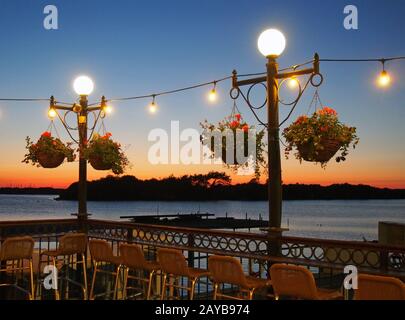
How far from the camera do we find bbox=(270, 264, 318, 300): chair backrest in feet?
13.5

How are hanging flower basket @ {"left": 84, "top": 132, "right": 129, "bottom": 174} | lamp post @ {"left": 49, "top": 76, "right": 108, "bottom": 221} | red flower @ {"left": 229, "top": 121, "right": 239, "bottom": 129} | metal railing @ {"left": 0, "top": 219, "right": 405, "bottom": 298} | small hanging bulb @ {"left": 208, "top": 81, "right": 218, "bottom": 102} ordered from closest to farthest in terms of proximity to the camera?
metal railing @ {"left": 0, "top": 219, "right": 405, "bottom": 298} → red flower @ {"left": 229, "top": 121, "right": 239, "bottom": 129} → small hanging bulb @ {"left": 208, "top": 81, "right": 218, "bottom": 102} → hanging flower basket @ {"left": 84, "top": 132, "right": 129, "bottom": 174} → lamp post @ {"left": 49, "top": 76, "right": 108, "bottom": 221}

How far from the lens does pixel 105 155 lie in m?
7.10

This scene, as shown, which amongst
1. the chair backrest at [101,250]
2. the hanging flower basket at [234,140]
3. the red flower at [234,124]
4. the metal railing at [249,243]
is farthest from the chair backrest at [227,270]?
the chair backrest at [101,250]

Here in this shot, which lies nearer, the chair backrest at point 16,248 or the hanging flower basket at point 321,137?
the hanging flower basket at point 321,137

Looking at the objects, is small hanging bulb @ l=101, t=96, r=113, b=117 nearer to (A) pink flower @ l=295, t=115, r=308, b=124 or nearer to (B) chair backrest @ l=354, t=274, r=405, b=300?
(A) pink flower @ l=295, t=115, r=308, b=124

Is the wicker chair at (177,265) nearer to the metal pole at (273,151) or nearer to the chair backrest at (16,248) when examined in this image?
the metal pole at (273,151)

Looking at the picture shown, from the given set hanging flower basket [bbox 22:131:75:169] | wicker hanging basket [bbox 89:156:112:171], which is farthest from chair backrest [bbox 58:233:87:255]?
hanging flower basket [bbox 22:131:75:169]

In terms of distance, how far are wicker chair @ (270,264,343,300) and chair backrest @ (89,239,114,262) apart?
8.12ft

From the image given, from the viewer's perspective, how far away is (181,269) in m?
5.25

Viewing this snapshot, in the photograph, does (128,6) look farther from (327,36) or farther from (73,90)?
(327,36)

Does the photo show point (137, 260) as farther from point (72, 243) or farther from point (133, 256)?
point (72, 243)

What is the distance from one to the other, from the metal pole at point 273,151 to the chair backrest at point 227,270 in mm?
821

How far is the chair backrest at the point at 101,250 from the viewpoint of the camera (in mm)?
6180

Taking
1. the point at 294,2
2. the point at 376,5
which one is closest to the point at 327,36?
the point at 376,5
